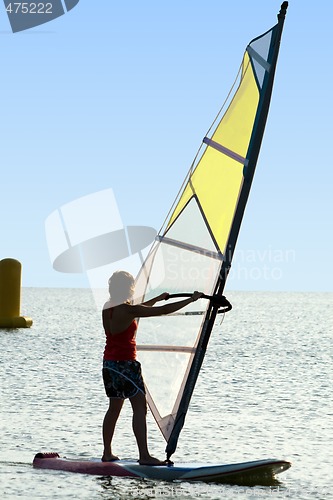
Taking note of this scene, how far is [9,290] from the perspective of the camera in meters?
26.6

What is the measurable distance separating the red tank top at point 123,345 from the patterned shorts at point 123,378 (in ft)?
0.14

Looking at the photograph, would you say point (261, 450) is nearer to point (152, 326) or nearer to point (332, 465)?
point (332, 465)

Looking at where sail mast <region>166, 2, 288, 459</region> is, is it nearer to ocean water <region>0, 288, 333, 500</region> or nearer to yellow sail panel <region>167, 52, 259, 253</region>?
yellow sail panel <region>167, 52, 259, 253</region>

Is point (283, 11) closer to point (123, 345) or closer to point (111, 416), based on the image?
point (123, 345)

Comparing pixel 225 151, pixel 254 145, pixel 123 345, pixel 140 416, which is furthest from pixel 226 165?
pixel 140 416

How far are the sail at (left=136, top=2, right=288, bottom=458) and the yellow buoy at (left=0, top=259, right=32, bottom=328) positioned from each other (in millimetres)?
18746

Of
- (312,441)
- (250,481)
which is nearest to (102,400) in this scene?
(312,441)

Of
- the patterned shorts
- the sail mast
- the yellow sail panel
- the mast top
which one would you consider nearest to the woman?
the patterned shorts

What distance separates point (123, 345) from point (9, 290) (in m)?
19.2

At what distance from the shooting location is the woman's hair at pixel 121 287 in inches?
304

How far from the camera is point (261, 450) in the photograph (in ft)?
34.4

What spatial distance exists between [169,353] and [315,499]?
173 cm

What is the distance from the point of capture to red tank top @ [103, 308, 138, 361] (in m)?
7.80

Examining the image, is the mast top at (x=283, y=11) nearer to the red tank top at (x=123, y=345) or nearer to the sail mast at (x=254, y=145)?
the sail mast at (x=254, y=145)
